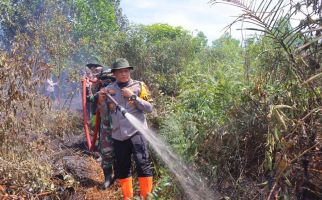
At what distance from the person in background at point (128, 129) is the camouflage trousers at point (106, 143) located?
2.70ft

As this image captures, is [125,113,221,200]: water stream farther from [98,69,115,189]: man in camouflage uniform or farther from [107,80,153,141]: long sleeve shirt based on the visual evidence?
[98,69,115,189]: man in camouflage uniform

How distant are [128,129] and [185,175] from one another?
87cm

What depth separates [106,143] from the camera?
607 cm

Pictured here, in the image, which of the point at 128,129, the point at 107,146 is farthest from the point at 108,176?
the point at 128,129

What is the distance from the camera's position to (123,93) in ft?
15.9

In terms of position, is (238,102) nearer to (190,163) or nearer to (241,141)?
(241,141)

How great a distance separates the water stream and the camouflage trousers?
0.92m

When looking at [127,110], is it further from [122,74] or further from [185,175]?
[185,175]

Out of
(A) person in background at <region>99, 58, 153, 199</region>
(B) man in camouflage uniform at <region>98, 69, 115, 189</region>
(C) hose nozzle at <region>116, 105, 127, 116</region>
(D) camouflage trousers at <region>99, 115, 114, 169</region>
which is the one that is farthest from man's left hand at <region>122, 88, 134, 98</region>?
(D) camouflage trousers at <region>99, 115, 114, 169</region>

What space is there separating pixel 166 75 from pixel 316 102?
7.93m

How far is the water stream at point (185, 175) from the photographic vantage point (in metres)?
4.68

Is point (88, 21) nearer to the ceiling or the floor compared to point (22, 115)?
nearer to the ceiling

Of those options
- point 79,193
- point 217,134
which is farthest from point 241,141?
point 79,193

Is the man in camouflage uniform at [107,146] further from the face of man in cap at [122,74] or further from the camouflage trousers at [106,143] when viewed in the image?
the face of man in cap at [122,74]
